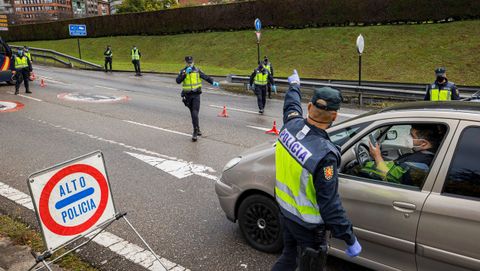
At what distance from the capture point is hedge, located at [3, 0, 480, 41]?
24641mm

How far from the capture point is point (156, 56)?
1425 inches

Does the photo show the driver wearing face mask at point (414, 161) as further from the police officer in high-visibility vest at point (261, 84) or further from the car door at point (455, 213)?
the police officer in high-visibility vest at point (261, 84)

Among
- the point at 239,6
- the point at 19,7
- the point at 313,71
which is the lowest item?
the point at 313,71

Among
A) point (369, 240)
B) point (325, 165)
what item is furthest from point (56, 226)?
point (369, 240)

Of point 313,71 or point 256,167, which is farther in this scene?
point 313,71

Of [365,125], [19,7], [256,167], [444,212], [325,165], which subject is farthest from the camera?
[19,7]

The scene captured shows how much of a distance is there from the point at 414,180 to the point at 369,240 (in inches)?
25.4

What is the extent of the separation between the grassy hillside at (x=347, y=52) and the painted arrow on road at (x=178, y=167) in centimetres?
1577

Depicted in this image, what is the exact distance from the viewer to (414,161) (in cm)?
348

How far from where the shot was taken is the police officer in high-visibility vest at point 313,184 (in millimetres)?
2684

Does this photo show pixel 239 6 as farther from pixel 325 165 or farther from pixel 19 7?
pixel 19 7

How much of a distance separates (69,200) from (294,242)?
1992mm

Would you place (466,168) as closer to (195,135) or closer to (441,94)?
(441,94)

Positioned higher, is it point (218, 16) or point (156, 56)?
point (218, 16)
